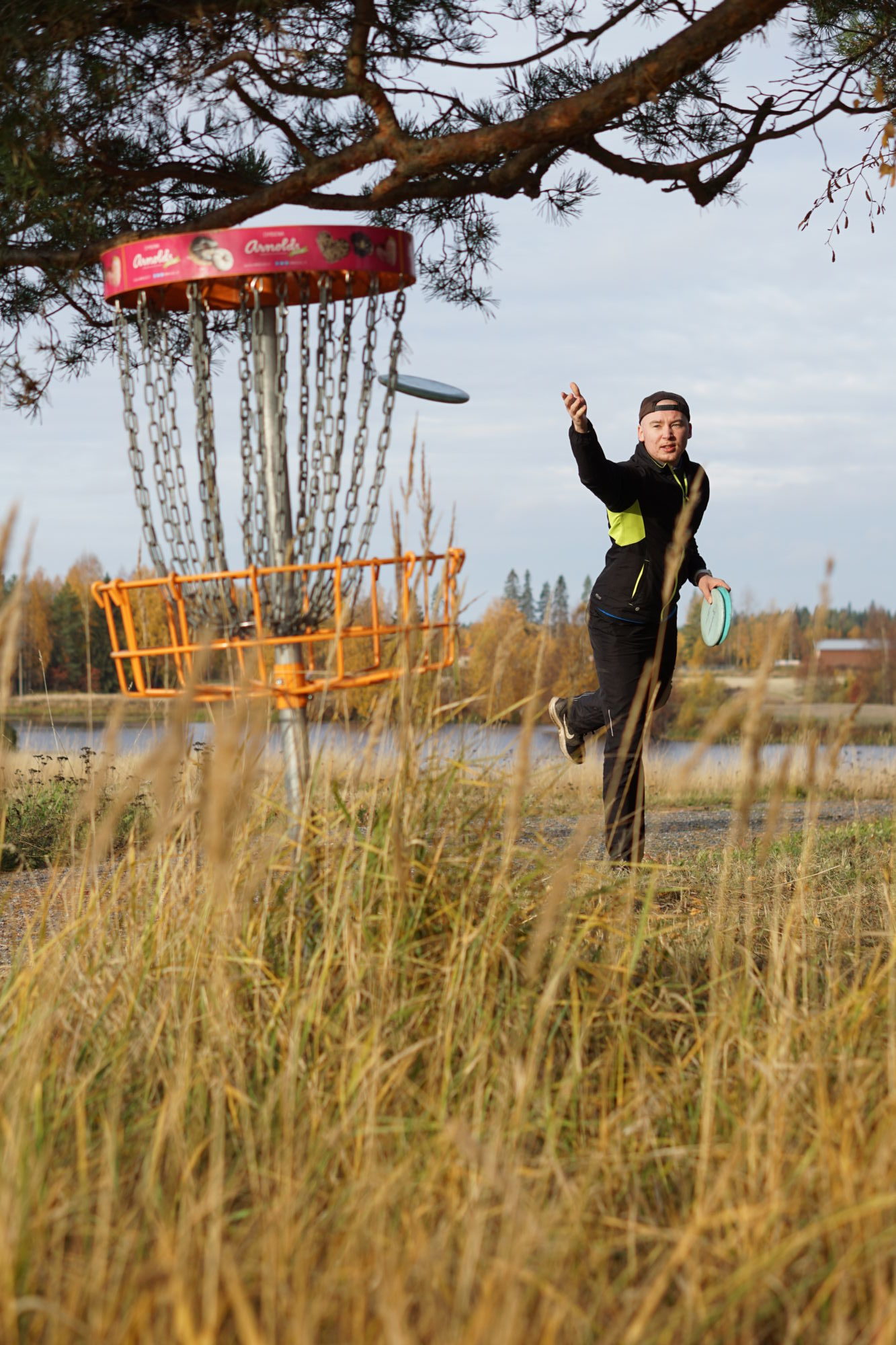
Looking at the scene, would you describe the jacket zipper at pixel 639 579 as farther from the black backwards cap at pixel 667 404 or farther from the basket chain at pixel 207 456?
the basket chain at pixel 207 456

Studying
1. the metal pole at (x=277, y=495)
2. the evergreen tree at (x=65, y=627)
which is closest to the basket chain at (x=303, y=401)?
the metal pole at (x=277, y=495)

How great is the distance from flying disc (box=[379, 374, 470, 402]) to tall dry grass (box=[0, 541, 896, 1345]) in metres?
1.26

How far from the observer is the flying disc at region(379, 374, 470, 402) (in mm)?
3797

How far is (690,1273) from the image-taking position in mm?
1681

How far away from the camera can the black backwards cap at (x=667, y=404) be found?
5074 mm

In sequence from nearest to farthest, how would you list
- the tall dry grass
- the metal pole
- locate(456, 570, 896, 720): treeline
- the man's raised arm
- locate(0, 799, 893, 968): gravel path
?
the tall dry grass → locate(456, 570, 896, 720): treeline → the metal pole → locate(0, 799, 893, 968): gravel path → the man's raised arm

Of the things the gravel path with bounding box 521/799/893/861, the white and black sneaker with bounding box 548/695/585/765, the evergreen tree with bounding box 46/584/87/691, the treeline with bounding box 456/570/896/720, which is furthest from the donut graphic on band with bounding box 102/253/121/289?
the evergreen tree with bounding box 46/584/87/691

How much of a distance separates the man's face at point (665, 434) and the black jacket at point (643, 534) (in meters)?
0.03

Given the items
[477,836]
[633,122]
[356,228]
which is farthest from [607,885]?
[633,122]

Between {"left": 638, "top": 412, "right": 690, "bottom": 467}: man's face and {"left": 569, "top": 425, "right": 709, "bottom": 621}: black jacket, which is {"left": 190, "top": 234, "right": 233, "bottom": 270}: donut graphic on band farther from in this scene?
{"left": 638, "top": 412, "right": 690, "bottom": 467}: man's face

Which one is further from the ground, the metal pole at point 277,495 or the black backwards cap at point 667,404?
the black backwards cap at point 667,404

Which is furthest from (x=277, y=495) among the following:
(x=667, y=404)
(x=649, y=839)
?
(x=649, y=839)

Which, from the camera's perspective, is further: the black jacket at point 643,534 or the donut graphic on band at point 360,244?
the black jacket at point 643,534

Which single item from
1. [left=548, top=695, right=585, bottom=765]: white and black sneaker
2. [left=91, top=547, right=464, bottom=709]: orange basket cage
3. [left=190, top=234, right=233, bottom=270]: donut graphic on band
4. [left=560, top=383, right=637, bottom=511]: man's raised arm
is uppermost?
[left=190, top=234, right=233, bottom=270]: donut graphic on band
